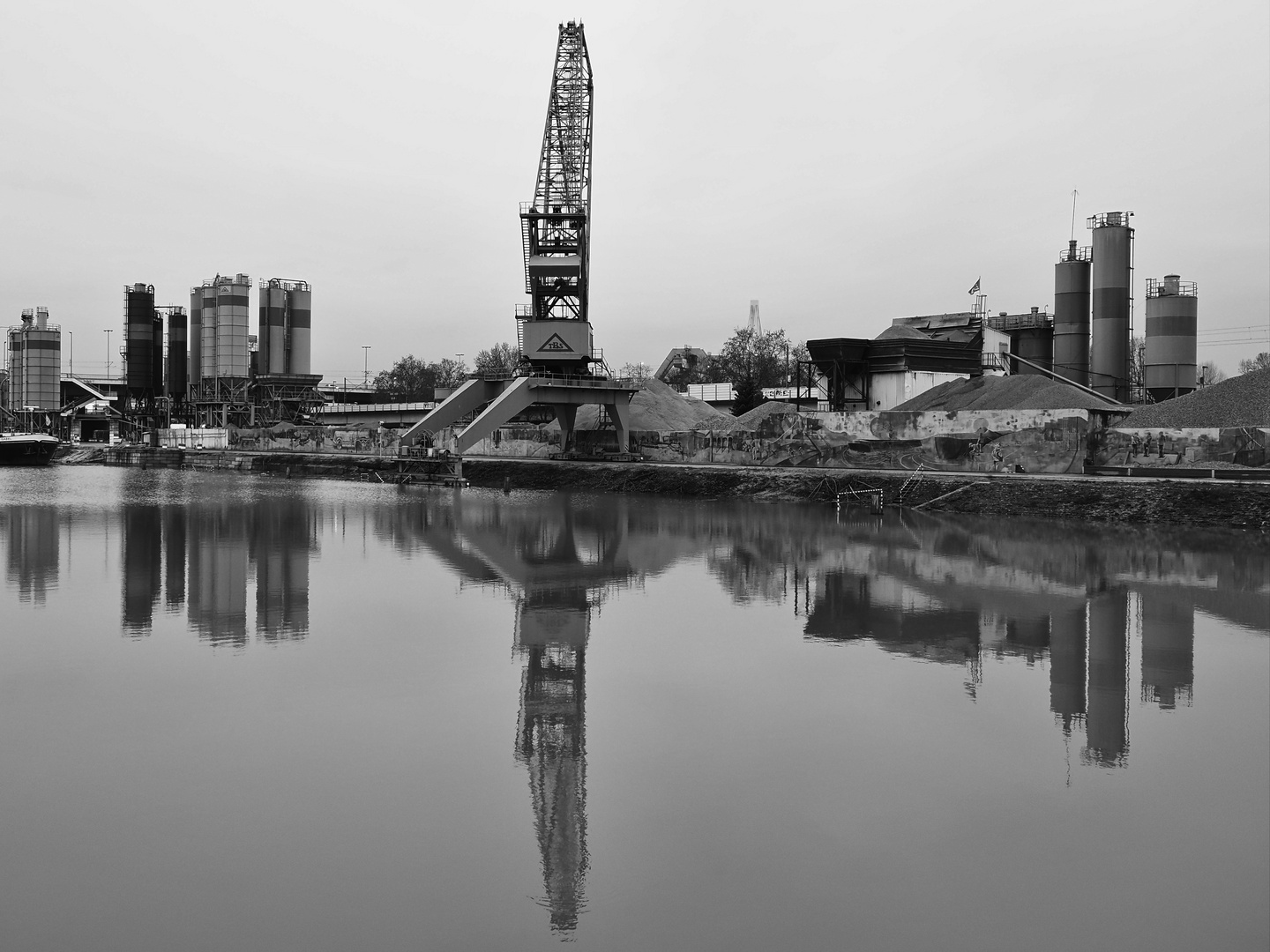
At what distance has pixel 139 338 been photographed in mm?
81938

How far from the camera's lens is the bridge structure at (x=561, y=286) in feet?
154

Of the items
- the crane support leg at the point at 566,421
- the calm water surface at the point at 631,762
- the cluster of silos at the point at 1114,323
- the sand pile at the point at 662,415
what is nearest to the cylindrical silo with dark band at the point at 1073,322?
the cluster of silos at the point at 1114,323

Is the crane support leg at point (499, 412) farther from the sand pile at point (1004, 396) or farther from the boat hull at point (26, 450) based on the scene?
the boat hull at point (26, 450)

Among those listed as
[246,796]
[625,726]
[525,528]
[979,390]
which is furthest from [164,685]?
[979,390]

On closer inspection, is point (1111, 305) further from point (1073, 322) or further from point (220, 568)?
point (220, 568)

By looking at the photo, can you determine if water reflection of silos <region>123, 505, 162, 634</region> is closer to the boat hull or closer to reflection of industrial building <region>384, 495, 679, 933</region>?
reflection of industrial building <region>384, 495, 679, 933</region>

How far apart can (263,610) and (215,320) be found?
214 ft

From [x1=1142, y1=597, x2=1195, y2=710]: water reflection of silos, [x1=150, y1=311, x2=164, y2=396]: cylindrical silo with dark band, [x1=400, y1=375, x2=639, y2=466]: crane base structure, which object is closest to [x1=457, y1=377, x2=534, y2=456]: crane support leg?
[x1=400, y1=375, x2=639, y2=466]: crane base structure

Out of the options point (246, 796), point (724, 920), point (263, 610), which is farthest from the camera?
point (263, 610)

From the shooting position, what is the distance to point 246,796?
305 inches

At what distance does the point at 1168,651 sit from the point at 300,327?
71283 mm

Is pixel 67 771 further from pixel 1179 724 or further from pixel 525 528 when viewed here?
pixel 525 528

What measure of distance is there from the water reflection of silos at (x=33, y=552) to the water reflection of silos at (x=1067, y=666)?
524 inches

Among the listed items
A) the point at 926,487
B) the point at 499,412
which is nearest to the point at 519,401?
the point at 499,412
